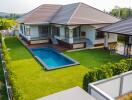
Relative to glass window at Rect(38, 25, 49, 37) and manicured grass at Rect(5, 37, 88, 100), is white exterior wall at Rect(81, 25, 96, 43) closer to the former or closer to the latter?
glass window at Rect(38, 25, 49, 37)

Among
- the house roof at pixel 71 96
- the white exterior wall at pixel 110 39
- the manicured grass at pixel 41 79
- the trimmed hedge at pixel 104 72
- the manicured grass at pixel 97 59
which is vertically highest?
the white exterior wall at pixel 110 39

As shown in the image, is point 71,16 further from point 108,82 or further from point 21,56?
point 108,82

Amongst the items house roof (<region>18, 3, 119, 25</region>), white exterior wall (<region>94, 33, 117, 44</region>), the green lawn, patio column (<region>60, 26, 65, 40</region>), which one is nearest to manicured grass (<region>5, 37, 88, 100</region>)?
the green lawn

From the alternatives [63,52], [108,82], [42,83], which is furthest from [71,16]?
[108,82]

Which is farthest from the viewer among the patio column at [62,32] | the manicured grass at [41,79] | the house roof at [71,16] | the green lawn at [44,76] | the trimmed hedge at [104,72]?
the patio column at [62,32]

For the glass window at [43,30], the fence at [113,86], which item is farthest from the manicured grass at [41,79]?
the glass window at [43,30]

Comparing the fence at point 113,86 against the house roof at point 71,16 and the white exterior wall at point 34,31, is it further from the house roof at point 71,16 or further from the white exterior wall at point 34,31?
the white exterior wall at point 34,31

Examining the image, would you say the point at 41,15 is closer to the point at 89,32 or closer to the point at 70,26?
the point at 70,26
